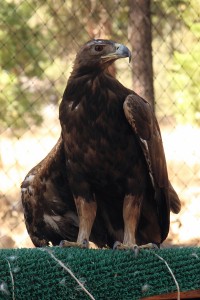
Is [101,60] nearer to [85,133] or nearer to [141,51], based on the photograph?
[85,133]

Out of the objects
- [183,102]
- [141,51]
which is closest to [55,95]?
[183,102]

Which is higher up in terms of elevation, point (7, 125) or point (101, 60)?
point (7, 125)

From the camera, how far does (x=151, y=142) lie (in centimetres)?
465

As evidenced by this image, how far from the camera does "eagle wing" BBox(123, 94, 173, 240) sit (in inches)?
180

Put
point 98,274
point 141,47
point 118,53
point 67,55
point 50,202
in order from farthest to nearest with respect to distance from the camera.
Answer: point 67,55
point 141,47
point 50,202
point 118,53
point 98,274

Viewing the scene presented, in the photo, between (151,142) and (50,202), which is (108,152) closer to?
(151,142)

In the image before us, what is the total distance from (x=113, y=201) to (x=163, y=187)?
34 centimetres

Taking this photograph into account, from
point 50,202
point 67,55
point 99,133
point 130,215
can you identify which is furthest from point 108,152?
point 67,55

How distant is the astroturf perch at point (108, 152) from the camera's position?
15.2ft

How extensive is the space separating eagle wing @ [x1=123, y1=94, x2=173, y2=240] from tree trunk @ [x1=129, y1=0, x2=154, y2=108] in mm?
2788

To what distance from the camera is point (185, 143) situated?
1257cm

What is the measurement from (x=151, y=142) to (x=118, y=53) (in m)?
0.51

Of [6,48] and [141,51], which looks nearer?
[141,51]

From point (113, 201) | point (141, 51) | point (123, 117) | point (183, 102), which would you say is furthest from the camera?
A: point (183, 102)
